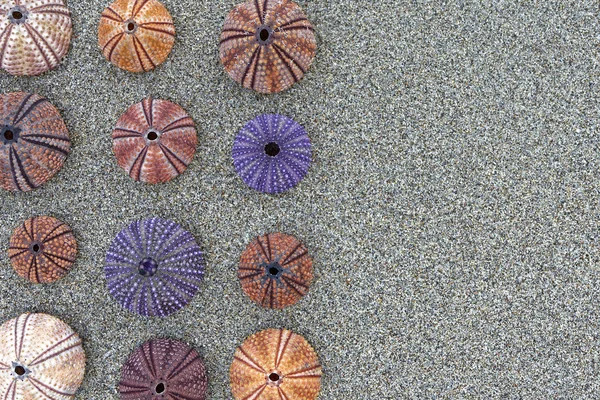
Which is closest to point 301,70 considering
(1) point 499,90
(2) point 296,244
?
(2) point 296,244

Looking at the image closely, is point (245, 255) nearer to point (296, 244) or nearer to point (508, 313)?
point (296, 244)

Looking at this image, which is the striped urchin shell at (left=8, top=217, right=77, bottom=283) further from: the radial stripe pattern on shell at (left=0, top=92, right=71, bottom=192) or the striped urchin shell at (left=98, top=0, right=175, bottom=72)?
the striped urchin shell at (left=98, top=0, right=175, bottom=72)

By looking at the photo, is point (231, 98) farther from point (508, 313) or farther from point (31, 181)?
point (508, 313)

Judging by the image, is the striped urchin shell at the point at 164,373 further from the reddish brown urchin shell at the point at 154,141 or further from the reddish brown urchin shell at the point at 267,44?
the reddish brown urchin shell at the point at 267,44

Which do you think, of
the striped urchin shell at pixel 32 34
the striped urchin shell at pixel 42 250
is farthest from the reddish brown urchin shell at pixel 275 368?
the striped urchin shell at pixel 32 34

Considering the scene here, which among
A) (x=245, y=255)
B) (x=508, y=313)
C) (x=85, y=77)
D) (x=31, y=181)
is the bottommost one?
(x=508, y=313)

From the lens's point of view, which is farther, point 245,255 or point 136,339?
point 136,339

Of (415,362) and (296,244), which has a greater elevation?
(296,244)
